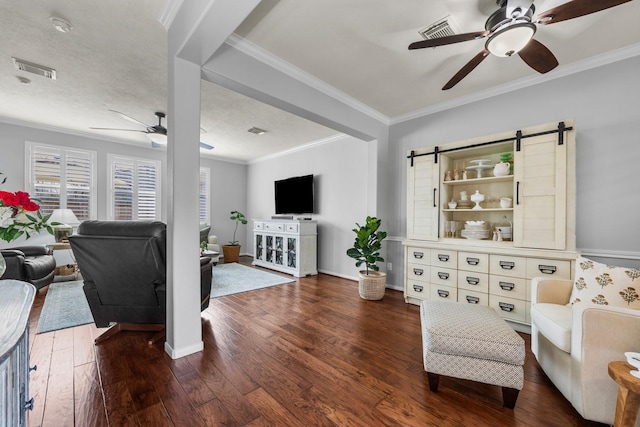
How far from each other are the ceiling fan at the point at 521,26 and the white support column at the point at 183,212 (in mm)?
1762

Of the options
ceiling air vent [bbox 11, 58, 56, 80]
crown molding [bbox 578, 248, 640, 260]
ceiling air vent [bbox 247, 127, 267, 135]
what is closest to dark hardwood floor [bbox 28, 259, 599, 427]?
crown molding [bbox 578, 248, 640, 260]

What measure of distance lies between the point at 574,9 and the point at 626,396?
2055 millimetres

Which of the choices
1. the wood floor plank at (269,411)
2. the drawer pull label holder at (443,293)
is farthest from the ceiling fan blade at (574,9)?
the wood floor plank at (269,411)

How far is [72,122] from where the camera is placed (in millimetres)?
4348

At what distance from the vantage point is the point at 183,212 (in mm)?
2023

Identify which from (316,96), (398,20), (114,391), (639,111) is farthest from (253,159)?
(639,111)

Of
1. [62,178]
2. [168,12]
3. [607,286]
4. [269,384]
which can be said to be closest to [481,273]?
[607,286]

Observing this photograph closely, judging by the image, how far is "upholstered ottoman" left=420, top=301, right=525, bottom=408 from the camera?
1.53 metres

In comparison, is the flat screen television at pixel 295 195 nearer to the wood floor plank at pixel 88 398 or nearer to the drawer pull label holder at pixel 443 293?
the drawer pull label holder at pixel 443 293

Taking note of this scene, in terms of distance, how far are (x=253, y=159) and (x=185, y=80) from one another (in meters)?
4.98

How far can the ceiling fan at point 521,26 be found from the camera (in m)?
1.54

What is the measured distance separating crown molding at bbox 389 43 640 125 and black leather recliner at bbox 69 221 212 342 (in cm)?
358

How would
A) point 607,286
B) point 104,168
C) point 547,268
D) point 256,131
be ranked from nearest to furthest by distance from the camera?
point 607,286
point 547,268
point 256,131
point 104,168

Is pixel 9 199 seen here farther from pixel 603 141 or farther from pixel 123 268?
pixel 603 141
